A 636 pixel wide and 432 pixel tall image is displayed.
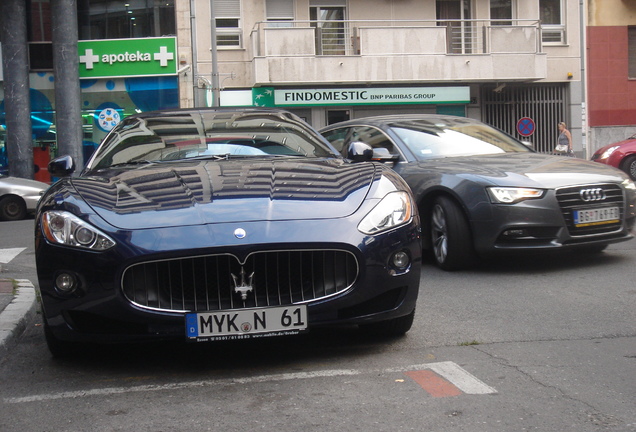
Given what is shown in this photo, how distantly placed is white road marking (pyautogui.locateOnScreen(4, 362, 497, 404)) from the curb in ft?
3.37

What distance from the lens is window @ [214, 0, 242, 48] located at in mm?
29422

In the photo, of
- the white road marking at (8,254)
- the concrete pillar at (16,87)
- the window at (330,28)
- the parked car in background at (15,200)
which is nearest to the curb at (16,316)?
the white road marking at (8,254)

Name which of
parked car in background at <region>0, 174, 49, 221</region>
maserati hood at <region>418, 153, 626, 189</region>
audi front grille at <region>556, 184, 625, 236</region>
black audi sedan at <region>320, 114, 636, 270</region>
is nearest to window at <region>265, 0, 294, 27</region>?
parked car in background at <region>0, 174, 49, 221</region>

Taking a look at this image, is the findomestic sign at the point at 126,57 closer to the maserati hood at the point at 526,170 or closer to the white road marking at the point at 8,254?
the white road marking at the point at 8,254

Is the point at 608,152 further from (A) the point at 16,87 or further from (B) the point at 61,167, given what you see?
(B) the point at 61,167

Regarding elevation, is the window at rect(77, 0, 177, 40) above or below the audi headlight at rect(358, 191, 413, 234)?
above

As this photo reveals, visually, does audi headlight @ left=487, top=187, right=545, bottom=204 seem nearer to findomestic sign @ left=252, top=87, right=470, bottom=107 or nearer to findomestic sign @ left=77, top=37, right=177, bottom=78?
findomestic sign @ left=77, top=37, right=177, bottom=78

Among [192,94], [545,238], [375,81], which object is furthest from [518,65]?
[545,238]

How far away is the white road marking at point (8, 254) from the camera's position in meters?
9.76

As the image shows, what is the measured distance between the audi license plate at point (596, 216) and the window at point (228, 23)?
23.2 meters

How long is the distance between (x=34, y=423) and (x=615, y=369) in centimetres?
265

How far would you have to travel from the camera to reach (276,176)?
474 cm

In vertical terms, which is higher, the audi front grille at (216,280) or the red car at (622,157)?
the red car at (622,157)

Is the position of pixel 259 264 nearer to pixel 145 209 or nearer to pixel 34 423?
pixel 145 209
